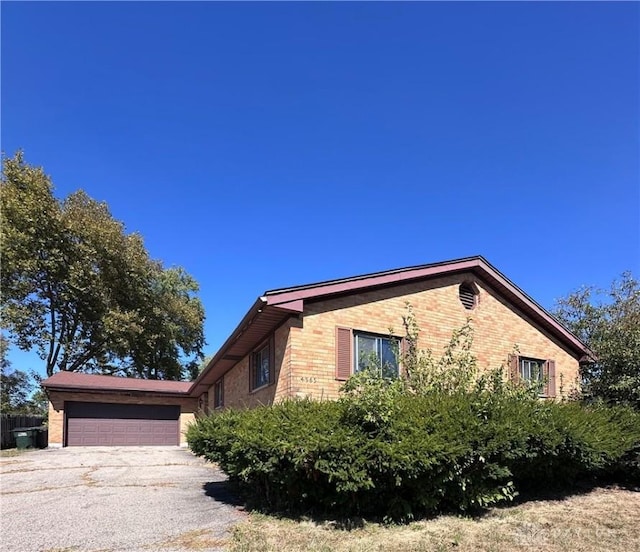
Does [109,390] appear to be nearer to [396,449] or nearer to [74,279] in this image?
[74,279]

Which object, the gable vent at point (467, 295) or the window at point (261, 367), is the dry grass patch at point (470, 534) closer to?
the window at point (261, 367)

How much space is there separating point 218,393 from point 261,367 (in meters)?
8.46

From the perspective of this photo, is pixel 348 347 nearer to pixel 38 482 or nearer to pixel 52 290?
pixel 38 482

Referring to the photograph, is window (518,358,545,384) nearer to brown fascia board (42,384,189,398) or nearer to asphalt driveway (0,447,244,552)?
asphalt driveway (0,447,244,552)

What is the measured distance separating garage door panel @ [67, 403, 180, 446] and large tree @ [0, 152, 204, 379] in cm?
703

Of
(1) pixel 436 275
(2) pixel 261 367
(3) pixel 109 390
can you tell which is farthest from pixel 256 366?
(3) pixel 109 390

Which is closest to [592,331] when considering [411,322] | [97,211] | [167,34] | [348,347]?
[411,322]

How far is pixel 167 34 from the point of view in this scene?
11461mm

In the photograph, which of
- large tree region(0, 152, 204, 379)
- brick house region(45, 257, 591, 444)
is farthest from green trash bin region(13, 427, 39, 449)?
brick house region(45, 257, 591, 444)

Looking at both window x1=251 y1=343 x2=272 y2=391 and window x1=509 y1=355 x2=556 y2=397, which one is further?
window x1=509 y1=355 x2=556 y2=397

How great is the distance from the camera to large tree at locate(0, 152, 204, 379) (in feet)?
95.6

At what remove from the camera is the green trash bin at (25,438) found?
2459cm

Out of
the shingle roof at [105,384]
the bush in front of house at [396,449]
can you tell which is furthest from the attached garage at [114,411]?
the bush in front of house at [396,449]

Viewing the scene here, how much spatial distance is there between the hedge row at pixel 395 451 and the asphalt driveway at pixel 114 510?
3.41 feet
